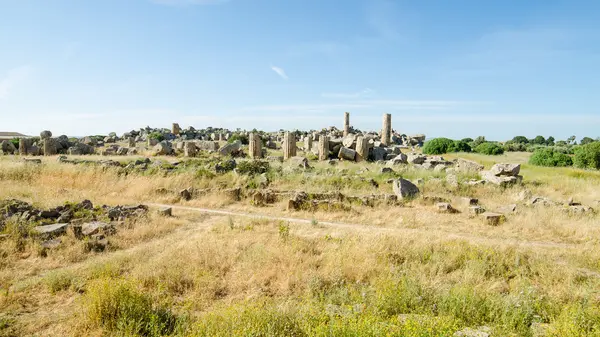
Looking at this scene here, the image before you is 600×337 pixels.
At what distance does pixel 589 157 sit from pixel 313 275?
25159mm

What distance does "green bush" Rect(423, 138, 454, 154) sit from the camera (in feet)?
110

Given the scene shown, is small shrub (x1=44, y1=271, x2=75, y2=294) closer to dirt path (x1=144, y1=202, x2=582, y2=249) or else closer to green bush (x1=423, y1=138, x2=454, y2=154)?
dirt path (x1=144, y1=202, x2=582, y2=249)

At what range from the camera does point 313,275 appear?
6027 millimetres

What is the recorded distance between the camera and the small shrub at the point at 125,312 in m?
4.34

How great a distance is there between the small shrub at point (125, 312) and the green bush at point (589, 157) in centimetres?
2754

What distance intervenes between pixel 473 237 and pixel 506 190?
708 cm

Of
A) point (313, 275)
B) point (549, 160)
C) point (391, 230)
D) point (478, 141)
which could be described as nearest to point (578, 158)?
point (549, 160)

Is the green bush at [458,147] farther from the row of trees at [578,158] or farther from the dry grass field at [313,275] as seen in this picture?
the dry grass field at [313,275]

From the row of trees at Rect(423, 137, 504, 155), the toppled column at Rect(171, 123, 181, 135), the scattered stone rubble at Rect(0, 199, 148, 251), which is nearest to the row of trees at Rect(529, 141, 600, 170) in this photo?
the row of trees at Rect(423, 137, 504, 155)

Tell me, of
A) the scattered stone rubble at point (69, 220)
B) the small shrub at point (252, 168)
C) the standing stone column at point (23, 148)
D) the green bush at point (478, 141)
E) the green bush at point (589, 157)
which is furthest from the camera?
the green bush at point (478, 141)

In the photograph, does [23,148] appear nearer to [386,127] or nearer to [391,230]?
[391,230]

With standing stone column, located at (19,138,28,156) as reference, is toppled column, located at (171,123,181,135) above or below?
above

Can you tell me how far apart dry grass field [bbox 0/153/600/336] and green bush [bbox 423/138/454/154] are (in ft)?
71.1

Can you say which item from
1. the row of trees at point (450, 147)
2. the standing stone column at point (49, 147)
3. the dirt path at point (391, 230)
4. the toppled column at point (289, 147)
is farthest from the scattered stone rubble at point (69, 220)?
the row of trees at point (450, 147)
